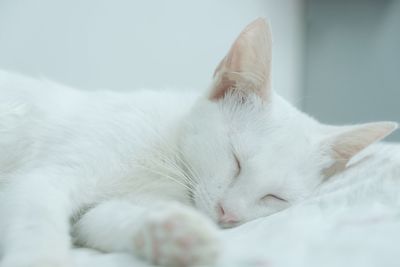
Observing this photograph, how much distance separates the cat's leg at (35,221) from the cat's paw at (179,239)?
14 cm

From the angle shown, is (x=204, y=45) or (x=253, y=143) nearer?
(x=253, y=143)

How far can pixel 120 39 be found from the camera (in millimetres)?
2094

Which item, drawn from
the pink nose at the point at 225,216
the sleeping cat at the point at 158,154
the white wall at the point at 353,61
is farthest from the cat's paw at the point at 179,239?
the white wall at the point at 353,61

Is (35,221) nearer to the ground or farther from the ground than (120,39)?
nearer to the ground

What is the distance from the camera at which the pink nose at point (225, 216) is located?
3.20ft

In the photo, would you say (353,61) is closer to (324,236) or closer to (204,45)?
(204,45)

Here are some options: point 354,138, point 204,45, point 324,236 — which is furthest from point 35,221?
point 204,45

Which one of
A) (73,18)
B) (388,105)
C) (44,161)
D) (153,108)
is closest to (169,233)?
(44,161)

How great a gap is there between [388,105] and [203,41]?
4.54ft

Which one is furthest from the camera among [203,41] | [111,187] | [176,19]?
[203,41]

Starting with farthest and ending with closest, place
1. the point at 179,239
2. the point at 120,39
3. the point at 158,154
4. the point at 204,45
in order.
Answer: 1. the point at 204,45
2. the point at 120,39
3. the point at 158,154
4. the point at 179,239

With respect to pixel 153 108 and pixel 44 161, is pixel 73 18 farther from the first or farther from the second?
pixel 44 161

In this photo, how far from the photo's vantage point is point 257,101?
3.82ft

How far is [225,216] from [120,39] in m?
1.34
